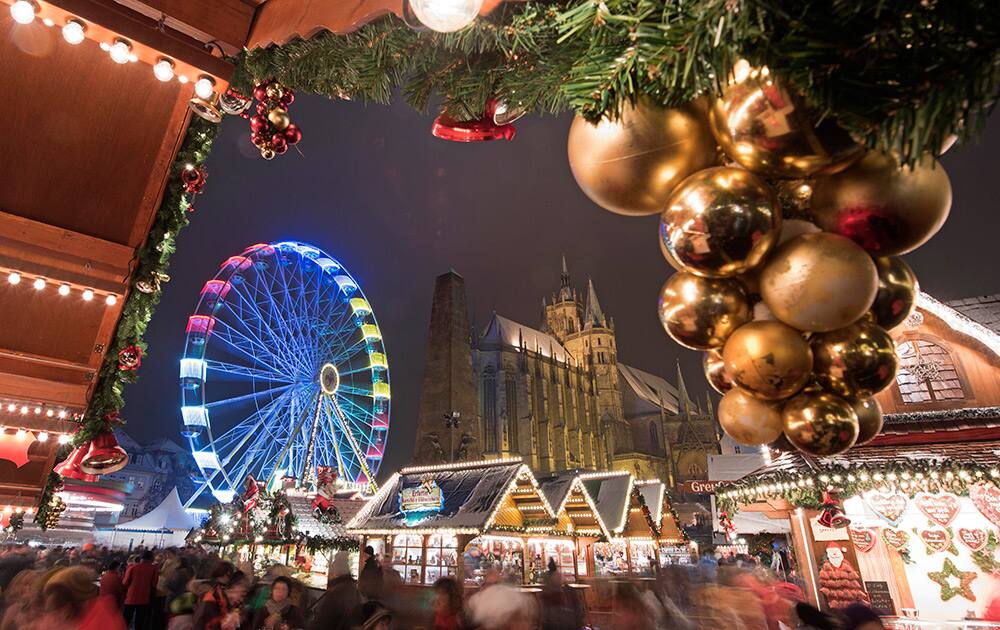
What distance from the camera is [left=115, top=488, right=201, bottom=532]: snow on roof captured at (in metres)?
25.4

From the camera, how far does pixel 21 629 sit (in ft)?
11.5

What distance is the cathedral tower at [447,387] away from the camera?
1268 inches

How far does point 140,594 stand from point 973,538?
1328 centimetres

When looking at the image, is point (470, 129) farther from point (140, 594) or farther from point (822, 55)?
point (140, 594)

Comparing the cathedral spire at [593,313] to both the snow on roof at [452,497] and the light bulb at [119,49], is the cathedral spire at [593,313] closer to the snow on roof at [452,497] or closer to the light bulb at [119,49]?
the snow on roof at [452,497]

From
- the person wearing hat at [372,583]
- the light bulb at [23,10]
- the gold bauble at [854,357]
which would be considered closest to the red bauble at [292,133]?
the light bulb at [23,10]

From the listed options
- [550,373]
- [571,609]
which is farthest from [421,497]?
[550,373]

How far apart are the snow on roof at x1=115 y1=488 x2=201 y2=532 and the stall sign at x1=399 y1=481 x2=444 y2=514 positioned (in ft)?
59.7

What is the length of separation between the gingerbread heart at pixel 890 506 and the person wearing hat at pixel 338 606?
31.3 ft

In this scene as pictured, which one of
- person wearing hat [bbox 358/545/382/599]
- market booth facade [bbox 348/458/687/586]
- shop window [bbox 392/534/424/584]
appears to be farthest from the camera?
shop window [bbox 392/534/424/584]

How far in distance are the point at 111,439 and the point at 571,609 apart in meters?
4.56

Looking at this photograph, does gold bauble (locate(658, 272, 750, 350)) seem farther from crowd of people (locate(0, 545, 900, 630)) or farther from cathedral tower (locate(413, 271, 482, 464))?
cathedral tower (locate(413, 271, 482, 464))

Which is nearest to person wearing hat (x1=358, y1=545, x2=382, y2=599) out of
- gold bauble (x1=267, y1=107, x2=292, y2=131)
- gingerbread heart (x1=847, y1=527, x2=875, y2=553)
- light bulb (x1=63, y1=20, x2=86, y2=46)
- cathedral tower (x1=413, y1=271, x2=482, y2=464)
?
gold bauble (x1=267, y1=107, x2=292, y2=131)

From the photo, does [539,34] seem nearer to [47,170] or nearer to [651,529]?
[47,170]
